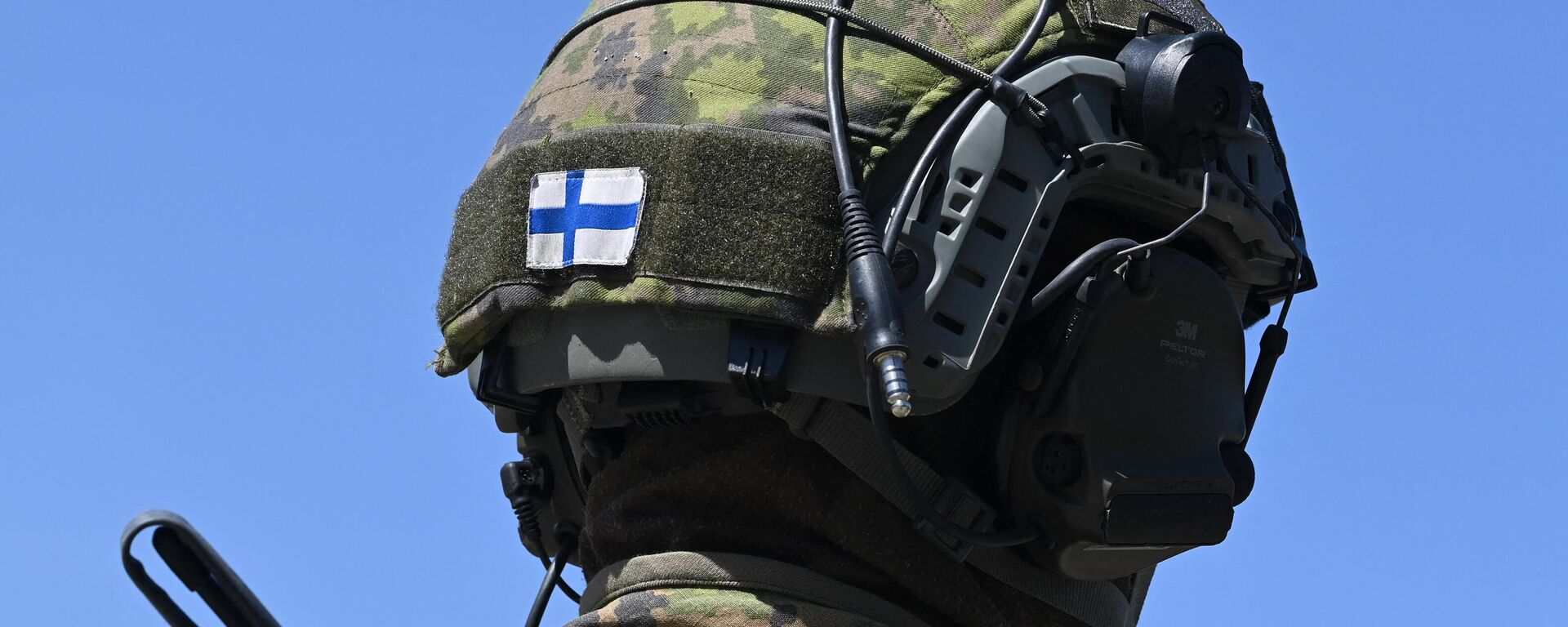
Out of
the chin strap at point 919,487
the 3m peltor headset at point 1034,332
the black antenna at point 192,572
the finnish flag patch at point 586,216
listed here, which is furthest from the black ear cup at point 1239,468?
the black antenna at point 192,572

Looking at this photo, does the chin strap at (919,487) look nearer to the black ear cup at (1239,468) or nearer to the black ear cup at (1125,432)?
the black ear cup at (1125,432)

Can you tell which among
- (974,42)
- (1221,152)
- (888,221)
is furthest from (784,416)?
(1221,152)

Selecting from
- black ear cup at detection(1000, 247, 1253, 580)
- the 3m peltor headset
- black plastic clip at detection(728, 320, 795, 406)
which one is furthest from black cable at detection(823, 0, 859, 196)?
black ear cup at detection(1000, 247, 1253, 580)

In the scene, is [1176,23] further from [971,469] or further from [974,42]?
[971,469]

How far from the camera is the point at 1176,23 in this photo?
370cm

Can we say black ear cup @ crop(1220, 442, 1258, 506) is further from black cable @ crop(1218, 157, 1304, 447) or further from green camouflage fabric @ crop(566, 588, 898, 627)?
green camouflage fabric @ crop(566, 588, 898, 627)

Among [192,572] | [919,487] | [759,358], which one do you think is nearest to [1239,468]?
[919,487]

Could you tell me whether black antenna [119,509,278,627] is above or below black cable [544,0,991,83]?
below

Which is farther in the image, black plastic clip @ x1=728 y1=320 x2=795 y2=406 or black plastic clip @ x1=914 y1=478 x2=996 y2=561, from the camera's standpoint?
black plastic clip @ x1=914 y1=478 x2=996 y2=561

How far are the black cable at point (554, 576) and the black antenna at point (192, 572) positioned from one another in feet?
4.38

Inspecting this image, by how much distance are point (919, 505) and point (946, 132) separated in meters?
0.63

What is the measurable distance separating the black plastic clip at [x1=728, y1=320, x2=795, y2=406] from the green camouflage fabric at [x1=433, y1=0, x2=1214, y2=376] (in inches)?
1.2

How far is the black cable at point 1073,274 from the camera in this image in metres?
3.37

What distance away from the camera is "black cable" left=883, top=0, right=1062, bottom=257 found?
320 cm
